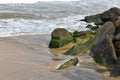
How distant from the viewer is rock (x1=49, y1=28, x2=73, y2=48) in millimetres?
8797

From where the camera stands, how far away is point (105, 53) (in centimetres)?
730

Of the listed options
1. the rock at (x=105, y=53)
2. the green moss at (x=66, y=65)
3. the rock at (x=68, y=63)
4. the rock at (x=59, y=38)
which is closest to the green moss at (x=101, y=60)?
the rock at (x=105, y=53)

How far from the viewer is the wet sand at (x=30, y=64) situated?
6.23 metres

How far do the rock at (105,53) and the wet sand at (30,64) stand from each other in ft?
1.70

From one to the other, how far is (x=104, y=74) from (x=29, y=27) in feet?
17.9

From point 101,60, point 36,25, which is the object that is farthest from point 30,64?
Answer: point 36,25

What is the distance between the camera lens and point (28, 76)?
6.21 m

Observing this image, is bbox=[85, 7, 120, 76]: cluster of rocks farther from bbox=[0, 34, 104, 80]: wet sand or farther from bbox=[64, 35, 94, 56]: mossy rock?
bbox=[0, 34, 104, 80]: wet sand

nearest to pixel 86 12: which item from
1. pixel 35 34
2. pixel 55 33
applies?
pixel 35 34

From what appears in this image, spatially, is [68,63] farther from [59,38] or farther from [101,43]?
[59,38]

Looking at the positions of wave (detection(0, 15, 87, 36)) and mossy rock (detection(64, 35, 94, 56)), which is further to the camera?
wave (detection(0, 15, 87, 36))

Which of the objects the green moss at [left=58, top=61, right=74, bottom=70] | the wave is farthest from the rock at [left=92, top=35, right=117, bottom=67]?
the wave

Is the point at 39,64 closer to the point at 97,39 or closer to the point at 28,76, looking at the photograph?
the point at 28,76

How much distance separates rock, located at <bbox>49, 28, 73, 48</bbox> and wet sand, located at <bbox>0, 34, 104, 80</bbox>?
23 centimetres
